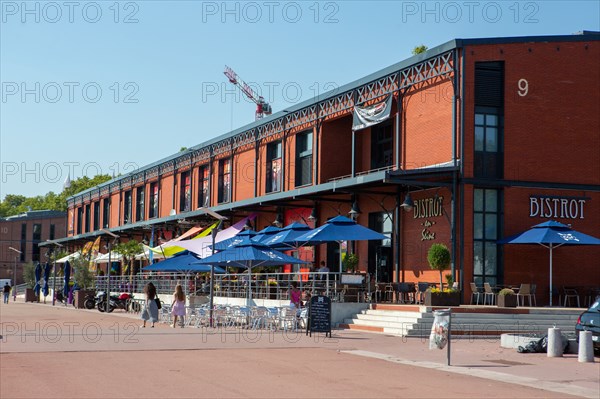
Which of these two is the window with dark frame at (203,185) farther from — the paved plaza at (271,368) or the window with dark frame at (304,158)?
the paved plaza at (271,368)

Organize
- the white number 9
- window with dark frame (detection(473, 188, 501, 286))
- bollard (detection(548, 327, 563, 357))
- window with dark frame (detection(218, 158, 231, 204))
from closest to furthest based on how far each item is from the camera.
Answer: bollard (detection(548, 327, 563, 357))
window with dark frame (detection(473, 188, 501, 286))
the white number 9
window with dark frame (detection(218, 158, 231, 204))

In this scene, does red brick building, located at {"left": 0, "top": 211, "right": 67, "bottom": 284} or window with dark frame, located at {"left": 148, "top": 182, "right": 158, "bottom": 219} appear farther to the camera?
red brick building, located at {"left": 0, "top": 211, "right": 67, "bottom": 284}

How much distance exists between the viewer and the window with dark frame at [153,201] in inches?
2363

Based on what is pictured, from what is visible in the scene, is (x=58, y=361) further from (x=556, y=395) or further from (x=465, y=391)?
(x=556, y=395)

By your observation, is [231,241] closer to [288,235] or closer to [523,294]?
[288,235]

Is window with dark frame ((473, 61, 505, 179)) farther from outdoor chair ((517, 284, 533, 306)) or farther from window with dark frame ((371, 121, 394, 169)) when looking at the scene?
window with dark frame ((371, 121, 394, 169))

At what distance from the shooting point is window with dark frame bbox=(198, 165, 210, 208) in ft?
166

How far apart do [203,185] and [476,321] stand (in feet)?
98.5

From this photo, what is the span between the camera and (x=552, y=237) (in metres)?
26.6

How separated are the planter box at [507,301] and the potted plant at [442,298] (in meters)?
1.33

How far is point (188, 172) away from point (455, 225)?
2922cm

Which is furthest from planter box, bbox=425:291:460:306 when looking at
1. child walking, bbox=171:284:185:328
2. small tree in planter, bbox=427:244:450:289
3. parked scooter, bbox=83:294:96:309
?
parked scooter, bbox=83:294:96:309

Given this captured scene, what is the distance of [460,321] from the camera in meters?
24.1

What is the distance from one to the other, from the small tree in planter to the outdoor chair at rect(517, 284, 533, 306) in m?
2.54
